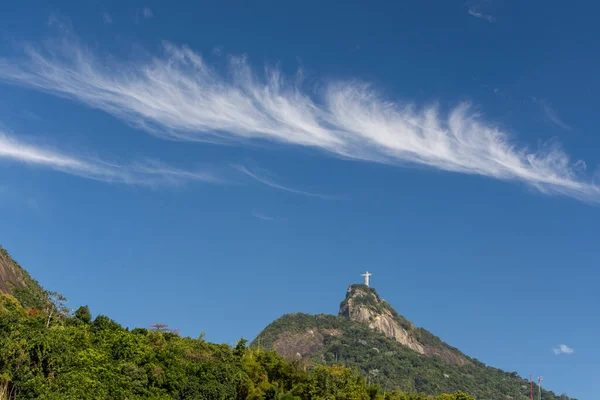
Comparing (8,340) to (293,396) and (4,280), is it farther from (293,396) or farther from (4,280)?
(4,280)

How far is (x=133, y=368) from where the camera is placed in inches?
2042

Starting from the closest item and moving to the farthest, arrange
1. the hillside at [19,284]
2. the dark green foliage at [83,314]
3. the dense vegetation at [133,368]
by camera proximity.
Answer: the dense vegetation at [133,368]
the dark green foliage at [83,314]
the hillside at [19,284]

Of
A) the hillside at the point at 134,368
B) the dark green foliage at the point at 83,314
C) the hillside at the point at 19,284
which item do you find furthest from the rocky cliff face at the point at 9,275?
the dark green foliage at the point at 83,314

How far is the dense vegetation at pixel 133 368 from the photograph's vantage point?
4528cm

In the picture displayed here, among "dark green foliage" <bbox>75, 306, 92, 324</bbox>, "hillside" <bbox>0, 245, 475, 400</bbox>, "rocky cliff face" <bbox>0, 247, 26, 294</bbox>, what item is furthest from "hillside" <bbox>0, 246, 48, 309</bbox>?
"dark green foliage" <bbox>75, 306, 92, 324</bbox>

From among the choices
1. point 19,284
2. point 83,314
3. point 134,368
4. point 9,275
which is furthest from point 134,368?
point 19,284

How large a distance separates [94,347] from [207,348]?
607 inches

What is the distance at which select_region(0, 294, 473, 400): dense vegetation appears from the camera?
45281mm

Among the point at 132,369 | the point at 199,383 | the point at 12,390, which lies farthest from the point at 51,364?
the point at 199,383

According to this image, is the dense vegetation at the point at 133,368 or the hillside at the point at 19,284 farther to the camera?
the hillside at the point at 19,284

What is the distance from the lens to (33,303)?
9419cm

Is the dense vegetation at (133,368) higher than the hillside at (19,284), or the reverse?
the hillside at (19,284)

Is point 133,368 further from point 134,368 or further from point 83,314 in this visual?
point 83,314

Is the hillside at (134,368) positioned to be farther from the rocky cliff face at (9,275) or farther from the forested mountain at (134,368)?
the rocky cliff face at (9,275)
